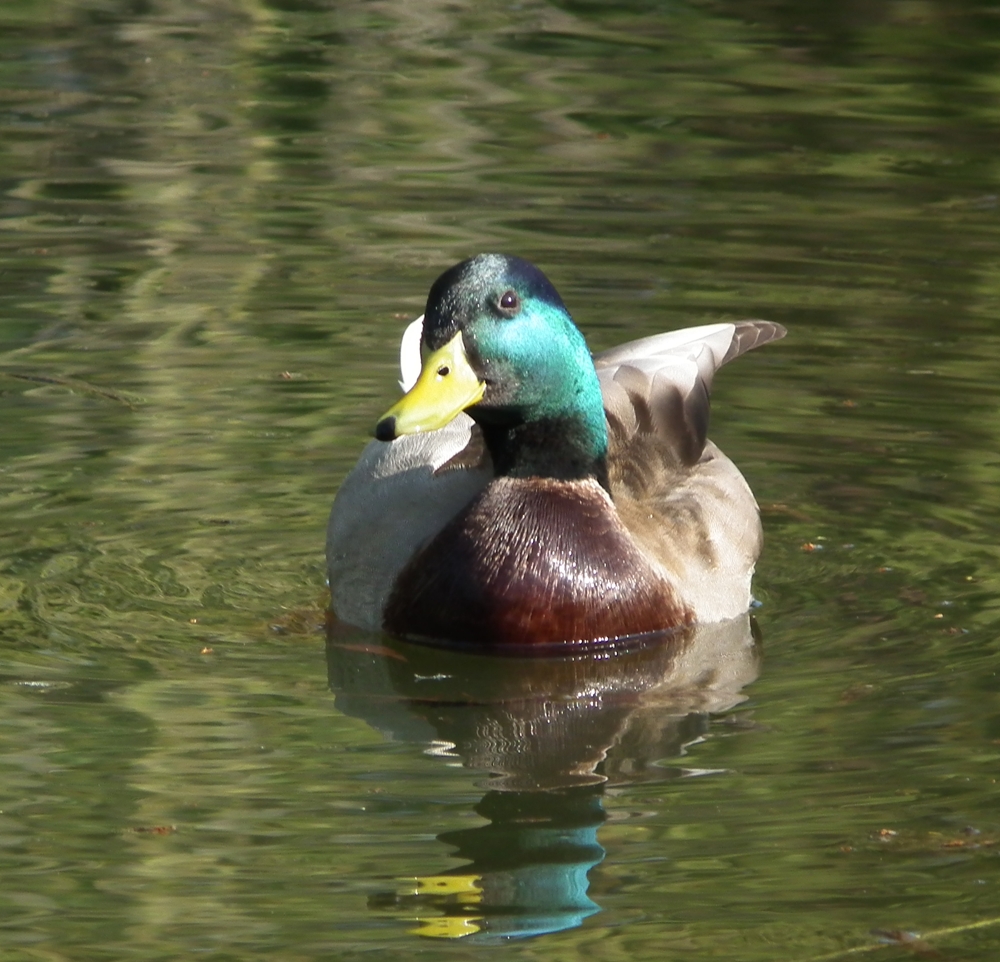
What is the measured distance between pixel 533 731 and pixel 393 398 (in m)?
Result: 3.11

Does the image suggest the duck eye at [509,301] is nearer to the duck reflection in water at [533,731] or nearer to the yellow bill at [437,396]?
the yellow bill at [437,396]

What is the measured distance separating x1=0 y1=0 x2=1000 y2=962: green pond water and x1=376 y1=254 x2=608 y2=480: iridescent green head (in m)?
0.66

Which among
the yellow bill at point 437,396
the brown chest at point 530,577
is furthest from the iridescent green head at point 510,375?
the brown chest at point 530,577

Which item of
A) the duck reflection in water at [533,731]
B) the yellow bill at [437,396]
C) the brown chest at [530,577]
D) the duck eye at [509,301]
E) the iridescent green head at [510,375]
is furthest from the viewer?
the brown chest at [530,577]

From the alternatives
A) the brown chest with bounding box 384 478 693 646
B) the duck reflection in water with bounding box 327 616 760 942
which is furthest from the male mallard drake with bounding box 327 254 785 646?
the duck reflection in water with bounding box 327 616 760 942

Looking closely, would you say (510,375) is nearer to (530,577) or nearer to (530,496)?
(530,496)

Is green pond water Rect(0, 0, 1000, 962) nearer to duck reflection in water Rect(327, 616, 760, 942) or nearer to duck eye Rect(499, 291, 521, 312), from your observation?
duck reflection in water Rect(327, 616, 760, 942)

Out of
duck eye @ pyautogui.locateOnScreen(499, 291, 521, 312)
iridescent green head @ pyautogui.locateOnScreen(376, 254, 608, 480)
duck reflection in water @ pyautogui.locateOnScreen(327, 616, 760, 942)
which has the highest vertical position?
duck eye @ pyautogui.locateOnScreen(499, 291, 521, 312)

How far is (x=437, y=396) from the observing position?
6176mm

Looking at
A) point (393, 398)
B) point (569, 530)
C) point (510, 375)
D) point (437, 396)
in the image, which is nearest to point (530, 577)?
point (569, 530)

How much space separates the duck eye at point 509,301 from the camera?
20.9 ft

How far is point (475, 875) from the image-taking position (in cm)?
501

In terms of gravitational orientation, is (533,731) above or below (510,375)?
below

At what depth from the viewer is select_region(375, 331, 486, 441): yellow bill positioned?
19.7 ft
